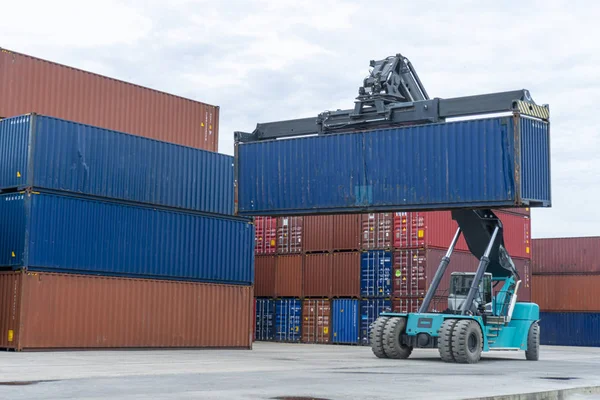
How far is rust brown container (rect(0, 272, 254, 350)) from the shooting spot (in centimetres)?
2297

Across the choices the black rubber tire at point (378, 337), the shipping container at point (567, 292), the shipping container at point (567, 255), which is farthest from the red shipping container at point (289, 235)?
the shipping container at point (567, 255)

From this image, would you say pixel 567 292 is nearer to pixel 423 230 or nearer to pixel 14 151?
pixel 423 230

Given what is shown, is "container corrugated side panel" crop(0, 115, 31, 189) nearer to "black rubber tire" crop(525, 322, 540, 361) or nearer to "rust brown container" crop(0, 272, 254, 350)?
"rust brown container" crop(0, 272, 254, 350)

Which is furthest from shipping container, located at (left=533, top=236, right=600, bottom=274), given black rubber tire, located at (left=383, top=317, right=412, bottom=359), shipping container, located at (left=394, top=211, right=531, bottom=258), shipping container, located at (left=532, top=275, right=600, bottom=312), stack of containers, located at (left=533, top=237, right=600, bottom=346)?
black rubber tire, located at (left=383, top=317, right=412, bottom=359)

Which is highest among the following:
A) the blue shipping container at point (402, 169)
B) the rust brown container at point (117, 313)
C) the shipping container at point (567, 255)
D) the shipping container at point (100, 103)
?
the shipping container at point (100, 103)

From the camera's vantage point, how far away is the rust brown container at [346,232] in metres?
35.7

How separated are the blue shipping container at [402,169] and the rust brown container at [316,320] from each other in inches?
434

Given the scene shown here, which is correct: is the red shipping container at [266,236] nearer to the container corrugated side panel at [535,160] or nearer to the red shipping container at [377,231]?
the red shipping container at [377,231]

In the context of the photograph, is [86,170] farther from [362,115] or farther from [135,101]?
[362,115]

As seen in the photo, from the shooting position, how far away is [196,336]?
27.2 meters

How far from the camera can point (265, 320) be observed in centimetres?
3856

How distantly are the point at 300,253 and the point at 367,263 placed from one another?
3.84 metres

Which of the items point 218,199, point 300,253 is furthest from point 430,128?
point 300,253

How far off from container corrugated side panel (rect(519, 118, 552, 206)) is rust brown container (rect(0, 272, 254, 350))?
35.4 ft
